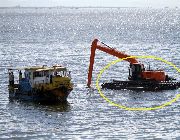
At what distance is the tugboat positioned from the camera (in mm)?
63281

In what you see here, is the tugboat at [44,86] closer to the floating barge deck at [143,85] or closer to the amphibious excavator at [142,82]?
the floating barge deck at [143,85]

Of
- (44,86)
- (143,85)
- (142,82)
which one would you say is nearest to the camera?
(44,86)

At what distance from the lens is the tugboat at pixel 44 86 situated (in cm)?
6328

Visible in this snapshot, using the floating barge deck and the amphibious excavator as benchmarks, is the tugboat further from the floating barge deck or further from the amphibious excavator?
the amphibious excavator

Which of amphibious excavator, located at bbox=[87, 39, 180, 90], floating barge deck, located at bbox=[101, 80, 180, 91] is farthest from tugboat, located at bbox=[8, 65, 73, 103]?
amphibious excavator, located at bbox=[87, 39, 180, 90]

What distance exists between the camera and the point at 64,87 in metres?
Answer: 63.1

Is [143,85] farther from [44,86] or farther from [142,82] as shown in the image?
[44,86]

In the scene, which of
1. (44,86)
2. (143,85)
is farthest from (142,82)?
(44,86)

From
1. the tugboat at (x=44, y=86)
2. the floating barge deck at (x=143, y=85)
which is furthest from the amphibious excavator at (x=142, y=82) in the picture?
the tugboat at (x=44, y=86)

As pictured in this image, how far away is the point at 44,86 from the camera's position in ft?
208

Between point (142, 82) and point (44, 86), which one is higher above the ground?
point (44, 86)

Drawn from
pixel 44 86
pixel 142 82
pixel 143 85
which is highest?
pixel 44 86

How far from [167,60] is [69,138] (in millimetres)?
57416

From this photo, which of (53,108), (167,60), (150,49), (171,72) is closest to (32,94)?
(53,108)
